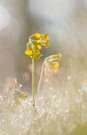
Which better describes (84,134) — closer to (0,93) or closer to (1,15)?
(0,93)

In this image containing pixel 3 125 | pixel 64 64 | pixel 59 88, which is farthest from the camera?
pixel 64 64

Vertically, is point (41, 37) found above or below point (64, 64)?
above

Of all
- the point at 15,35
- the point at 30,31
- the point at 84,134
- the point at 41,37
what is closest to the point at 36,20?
the point at 30,31

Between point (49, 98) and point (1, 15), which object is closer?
point (49, 98)

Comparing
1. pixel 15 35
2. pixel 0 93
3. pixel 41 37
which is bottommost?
pixel 15 35

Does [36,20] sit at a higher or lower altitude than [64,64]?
lower

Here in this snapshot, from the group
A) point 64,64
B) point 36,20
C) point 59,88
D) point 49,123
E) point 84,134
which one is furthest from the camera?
point 36,20

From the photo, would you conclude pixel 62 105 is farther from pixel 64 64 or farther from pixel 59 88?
pixel 64 64

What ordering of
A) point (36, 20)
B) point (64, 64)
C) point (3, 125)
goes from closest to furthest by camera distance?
point (3, 125), point (64, 64), point (36, 20)

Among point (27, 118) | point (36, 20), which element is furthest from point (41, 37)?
point (36, 20)
